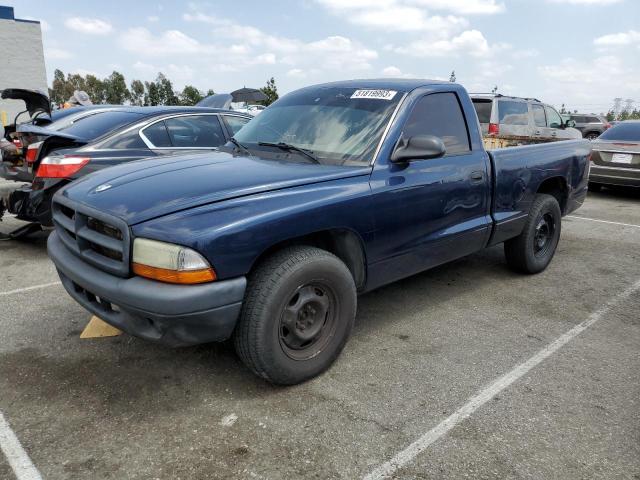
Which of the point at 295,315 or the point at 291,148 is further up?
the point at 291,148

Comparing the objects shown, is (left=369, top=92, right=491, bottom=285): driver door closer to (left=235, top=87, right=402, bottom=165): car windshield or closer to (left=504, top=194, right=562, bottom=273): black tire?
(left=235, top=87, right=402, bottom=165): car windshield

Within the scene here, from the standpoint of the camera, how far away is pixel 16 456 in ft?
7.30

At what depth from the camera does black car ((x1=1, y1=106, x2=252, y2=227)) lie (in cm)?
479

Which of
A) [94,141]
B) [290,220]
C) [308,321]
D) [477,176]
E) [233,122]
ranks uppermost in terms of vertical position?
[233,122]

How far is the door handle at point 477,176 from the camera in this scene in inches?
147

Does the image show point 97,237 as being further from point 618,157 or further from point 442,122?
point 618,157

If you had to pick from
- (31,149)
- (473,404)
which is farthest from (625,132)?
(31,149)

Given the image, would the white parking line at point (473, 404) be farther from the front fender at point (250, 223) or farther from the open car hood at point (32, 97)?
the open car hood at point (32, 97)

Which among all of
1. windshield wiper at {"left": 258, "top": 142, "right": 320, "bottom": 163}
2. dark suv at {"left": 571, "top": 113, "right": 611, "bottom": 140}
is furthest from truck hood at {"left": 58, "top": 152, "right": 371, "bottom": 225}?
dark suv at {"left": 571, "top": 113, "right": 611, "bottom": 140}

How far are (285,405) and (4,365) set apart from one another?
1803mm

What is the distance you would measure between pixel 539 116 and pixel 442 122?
1038 centimetres

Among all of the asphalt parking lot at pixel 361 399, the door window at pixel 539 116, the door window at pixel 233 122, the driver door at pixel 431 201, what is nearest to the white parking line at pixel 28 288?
the asphalt parking lot at pixel 361 399

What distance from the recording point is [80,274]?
265cm

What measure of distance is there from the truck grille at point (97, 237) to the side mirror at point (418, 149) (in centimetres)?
170
